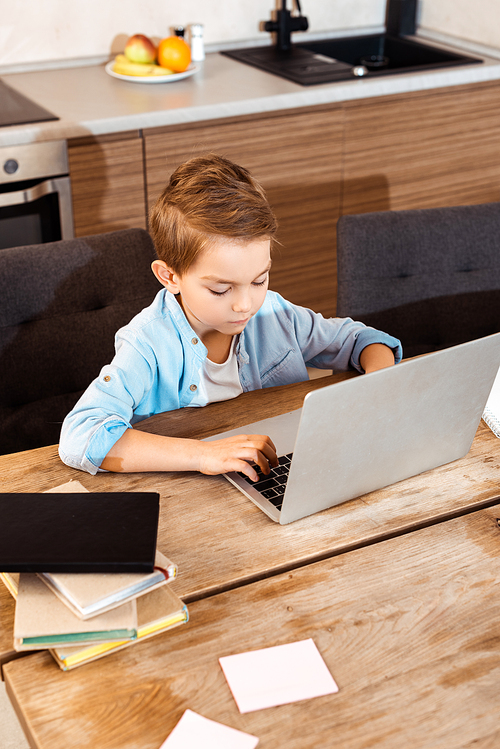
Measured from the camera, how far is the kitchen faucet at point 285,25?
9.68 ft

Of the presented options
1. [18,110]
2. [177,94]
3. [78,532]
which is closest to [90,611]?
[78,532]

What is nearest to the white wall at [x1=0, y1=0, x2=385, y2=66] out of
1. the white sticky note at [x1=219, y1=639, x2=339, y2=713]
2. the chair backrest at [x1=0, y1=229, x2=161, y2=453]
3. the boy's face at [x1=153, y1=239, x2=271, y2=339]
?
the chair backrest at [x1=0, y1=229, x2=161, y2=453]

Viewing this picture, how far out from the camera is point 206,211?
1201mm

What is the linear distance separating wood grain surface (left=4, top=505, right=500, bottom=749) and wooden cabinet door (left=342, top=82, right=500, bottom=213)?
2.00 meters

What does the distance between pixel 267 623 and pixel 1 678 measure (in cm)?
29

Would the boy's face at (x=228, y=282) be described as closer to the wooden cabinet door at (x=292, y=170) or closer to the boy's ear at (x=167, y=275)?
the boy's ear at (x=167, y=275)

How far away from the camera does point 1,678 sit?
828 millimetres

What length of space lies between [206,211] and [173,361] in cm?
26

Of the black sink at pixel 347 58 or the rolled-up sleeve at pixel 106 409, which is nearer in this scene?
the rolled-up sleeve at pixel 106 409

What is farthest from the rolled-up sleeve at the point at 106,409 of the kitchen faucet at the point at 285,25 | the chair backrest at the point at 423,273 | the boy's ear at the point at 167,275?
the kitchen faucet at the point at 285,25

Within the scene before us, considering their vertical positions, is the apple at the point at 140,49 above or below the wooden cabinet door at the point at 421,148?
above

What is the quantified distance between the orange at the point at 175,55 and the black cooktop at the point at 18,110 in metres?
0.49

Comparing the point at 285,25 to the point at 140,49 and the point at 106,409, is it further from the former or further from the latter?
the point at 106,409

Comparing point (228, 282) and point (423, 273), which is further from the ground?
point (228, 282)
